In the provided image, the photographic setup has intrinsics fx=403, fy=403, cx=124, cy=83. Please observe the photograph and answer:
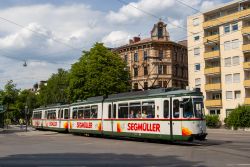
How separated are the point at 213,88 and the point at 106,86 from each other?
51.9ft

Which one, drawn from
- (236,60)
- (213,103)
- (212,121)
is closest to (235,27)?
(236,60)

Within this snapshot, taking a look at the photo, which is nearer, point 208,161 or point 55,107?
point 208,161

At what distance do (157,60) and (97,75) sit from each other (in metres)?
23.3

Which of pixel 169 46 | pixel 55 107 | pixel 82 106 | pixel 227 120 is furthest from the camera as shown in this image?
pixel 169 46

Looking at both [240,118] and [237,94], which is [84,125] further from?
[237,94]

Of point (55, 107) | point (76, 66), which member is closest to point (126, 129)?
point (55, 107)

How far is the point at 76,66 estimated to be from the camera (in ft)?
175

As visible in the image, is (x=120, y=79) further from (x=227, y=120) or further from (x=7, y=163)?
(x=7, y=163)

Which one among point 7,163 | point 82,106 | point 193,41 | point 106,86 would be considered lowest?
point 7,163

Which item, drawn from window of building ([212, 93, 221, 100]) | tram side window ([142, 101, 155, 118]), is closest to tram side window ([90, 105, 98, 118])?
tram side window ([142, 101, 155, 118])

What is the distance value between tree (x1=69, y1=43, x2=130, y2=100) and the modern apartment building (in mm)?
12141

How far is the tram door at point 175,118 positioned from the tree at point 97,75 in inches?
1222

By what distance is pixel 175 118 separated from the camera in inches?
770

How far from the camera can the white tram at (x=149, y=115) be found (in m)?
19.3
